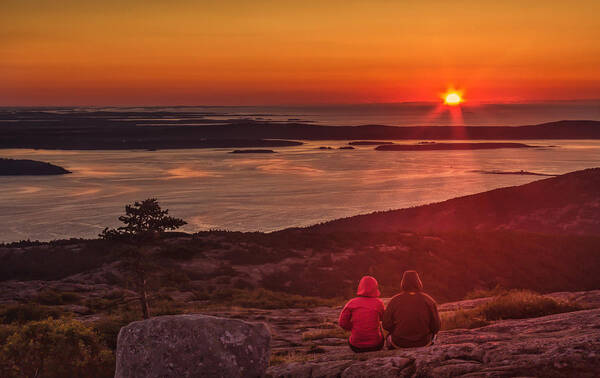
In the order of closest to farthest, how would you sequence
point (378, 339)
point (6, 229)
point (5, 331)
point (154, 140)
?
point (378, 339)
point (5, 331)
point (6, 229)
point (154, 140)

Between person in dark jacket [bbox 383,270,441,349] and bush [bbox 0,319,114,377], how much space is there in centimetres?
625

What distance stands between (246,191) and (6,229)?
99.2 ft

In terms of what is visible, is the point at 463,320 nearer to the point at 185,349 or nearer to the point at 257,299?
the point at 185,349

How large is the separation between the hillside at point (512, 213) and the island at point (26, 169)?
60.3m

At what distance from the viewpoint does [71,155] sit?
12562 cm

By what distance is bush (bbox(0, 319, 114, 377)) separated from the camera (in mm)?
10711

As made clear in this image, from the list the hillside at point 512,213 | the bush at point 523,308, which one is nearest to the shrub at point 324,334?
the bush at point 523,308

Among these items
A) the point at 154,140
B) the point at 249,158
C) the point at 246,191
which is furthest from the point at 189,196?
the point at 154,140

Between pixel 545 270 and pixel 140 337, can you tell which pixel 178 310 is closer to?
pixel 140 337

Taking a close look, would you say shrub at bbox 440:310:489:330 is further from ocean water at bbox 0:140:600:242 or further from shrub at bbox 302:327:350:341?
ocean water at bbox 0:140:600:242

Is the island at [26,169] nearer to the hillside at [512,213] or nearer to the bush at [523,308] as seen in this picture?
the hillside at [512,213]

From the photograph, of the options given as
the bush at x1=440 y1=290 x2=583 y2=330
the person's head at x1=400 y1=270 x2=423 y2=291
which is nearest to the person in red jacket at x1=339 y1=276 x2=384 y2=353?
the person's head at x1=400 y1=270 x2=423 y2=291

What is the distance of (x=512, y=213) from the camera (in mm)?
51781

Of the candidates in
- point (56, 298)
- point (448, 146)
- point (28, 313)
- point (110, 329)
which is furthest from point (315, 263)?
point (448, 146)
